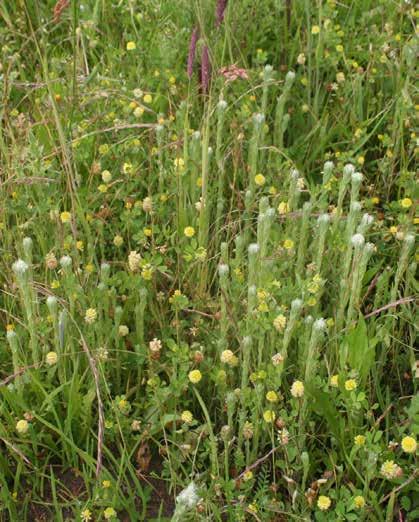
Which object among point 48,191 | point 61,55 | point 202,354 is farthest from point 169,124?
point 202,354

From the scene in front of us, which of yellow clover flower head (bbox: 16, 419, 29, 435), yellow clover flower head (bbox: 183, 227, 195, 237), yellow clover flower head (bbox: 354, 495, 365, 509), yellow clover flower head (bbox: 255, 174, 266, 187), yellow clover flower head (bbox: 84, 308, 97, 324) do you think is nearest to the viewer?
yellow clover flower head (bbox: 354, 495, 365, 509)

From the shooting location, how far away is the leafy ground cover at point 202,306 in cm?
178

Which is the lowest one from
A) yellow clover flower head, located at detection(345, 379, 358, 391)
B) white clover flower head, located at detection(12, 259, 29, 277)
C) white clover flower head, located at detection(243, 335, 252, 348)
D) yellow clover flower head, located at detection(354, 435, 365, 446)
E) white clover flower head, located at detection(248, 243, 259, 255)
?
yellow clover flower head, located at detection(354, 435, 365, 446)

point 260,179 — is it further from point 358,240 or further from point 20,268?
point 20,268

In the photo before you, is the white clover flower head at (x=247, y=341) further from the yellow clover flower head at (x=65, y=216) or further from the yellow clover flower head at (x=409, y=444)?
the yellow clover flower head at (x=65, y=216)

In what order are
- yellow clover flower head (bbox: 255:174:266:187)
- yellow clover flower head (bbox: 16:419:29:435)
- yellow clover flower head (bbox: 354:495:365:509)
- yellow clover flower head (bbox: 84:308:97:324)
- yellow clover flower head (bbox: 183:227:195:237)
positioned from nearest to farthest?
yellow clover flower head (bbox: 354:495:365:509)
yellow clover flower head (bbox: 16:419:29:435)
yellow clover flower head (bbox: 84:308:97:324)
yellow clover flower head (bbox: 183:227:195:237)
yellow clover flower head (bbox: 255:174:266:187)

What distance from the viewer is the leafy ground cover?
1.78m

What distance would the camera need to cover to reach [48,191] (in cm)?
217

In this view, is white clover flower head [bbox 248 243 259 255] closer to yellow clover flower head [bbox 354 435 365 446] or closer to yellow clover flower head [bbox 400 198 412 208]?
yellow clover flower head [bbox 354 435 365 446]

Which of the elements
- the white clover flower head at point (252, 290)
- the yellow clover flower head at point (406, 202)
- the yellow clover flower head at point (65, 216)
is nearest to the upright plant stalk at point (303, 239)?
the white clover flower head at point (252, 290)

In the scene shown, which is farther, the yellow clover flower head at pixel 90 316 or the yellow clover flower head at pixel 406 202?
the yellow clover flower head at pixel 406 202

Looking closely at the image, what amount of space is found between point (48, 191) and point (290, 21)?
50.1 inches

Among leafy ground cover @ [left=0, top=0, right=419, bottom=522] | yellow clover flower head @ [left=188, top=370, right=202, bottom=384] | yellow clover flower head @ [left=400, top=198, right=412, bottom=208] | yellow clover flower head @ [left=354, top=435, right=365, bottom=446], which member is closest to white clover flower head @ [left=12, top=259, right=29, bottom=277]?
leafy ground cover @ [left=0, top=0, right=419, bottom=522]

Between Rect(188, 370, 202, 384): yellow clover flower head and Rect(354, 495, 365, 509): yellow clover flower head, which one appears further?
Rect(188, 370, 202, 384): yellow clover flower head
